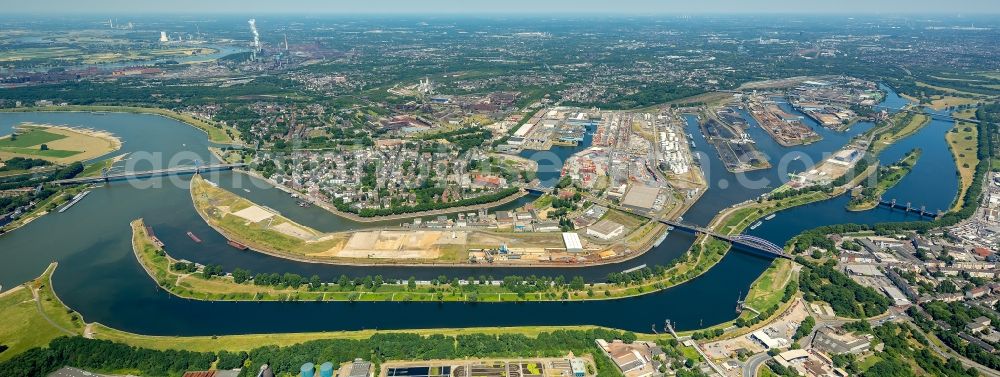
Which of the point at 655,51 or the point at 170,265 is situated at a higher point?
the point at 655,51

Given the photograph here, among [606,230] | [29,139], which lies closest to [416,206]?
[606,230]

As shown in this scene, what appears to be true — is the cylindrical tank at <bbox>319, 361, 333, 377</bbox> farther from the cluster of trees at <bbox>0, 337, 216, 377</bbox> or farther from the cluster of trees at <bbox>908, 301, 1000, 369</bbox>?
the cluster of trees at <bbox>908, 301, 1000, 369</bbox>

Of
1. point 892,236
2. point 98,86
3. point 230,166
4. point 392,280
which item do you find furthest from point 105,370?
point 98,86

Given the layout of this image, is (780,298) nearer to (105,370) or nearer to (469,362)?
(469,362)

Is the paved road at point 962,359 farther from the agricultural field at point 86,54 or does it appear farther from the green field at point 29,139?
the agricultural field at point 86,54

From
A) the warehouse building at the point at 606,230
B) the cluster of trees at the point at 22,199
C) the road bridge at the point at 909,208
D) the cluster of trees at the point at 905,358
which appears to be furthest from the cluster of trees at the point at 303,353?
the road bridge at the point at 909,208

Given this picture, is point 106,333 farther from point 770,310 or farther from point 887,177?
point 887,177
